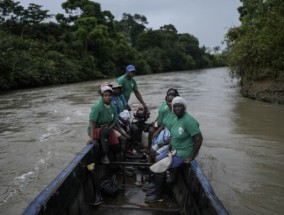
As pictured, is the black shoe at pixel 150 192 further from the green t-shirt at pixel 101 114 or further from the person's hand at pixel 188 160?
the green t-shirt at pixel 101 114

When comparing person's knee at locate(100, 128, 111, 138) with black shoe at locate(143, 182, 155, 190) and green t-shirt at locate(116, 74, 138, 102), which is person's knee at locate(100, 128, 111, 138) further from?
green t-shirt at locate(116, 74, 138, 102)

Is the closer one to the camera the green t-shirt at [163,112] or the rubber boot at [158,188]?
the rubber boot at [158,188]

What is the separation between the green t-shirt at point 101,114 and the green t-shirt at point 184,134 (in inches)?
45.4

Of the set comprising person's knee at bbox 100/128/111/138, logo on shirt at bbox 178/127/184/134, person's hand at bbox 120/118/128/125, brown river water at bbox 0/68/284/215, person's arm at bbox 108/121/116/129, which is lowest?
brown river water at bbox 0/68/284/215

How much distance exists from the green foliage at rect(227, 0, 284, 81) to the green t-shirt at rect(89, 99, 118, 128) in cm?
1061

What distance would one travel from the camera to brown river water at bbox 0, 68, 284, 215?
20.2ft

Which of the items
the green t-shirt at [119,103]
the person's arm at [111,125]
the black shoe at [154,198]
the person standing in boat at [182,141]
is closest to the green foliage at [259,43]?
the green t-shirt at [119,103]

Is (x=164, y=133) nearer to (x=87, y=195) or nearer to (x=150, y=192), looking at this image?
(x=150, y=192)

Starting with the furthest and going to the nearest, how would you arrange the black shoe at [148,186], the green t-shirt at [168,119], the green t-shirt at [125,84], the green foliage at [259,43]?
the green foliage at [259,43] → the green t-shirt at [125,84] → the green t-shirt at [168,119] → the black shoe at [148,186]

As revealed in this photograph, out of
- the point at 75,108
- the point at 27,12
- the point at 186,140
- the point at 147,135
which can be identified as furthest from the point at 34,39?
the point at 186,140

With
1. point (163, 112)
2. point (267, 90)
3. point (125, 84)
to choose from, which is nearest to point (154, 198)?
point (163, 112)

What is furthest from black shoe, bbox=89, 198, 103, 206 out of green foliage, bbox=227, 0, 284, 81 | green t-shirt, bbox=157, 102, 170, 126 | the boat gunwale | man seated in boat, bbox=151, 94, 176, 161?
green foliage, bbox=227, 0, 284, 81

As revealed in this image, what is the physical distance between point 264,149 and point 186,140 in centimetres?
486

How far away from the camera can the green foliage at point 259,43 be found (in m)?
14.9
